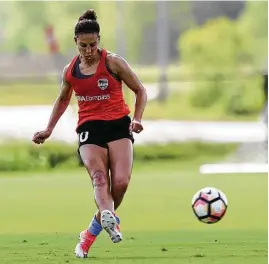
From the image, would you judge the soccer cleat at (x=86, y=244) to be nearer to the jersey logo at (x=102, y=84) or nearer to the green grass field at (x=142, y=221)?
the green grass field at (x=142, y=221)

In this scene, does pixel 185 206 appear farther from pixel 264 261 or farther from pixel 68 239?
pixel 264 261

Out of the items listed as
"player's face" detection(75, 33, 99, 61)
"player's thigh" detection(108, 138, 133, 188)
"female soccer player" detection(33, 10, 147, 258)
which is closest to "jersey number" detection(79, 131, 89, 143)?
"female soccer player" detection(33, 10, 147, 258)

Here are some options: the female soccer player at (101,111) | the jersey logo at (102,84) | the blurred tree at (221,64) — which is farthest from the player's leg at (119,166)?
the blurred tree at (221,64)

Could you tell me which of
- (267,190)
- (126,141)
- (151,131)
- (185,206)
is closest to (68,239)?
(126,141)

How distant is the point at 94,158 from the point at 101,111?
40 centimetres

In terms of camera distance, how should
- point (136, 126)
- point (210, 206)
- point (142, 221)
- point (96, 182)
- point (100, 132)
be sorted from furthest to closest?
1. point (142, 221)
2. point (210, 206)
3. point (100, 132)
4. point (96, 182)
5. point (136, 126)

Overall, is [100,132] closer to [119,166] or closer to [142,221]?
[119,166]

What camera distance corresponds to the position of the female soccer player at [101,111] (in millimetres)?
8945

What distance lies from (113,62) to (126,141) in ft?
2.10

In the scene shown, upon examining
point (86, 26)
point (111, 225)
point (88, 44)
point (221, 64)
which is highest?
point (221, 64)

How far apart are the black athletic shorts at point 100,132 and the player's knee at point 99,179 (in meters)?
0.27

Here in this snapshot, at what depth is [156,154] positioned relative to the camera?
24359 millimetres

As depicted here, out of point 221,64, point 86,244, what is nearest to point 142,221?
point 86,244

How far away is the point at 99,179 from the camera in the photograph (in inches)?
349
